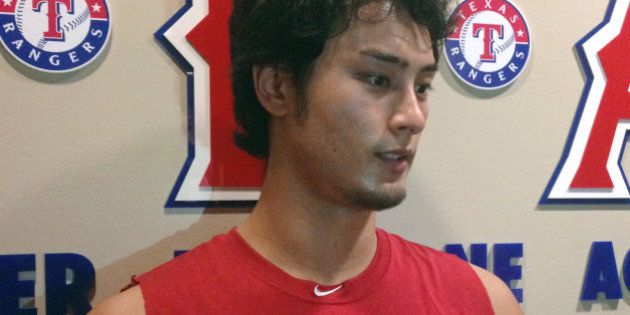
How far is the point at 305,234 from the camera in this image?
2.82 feet

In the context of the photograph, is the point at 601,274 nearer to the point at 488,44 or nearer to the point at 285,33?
the point at 488,44

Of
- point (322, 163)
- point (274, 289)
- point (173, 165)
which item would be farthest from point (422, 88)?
point (173, 165)

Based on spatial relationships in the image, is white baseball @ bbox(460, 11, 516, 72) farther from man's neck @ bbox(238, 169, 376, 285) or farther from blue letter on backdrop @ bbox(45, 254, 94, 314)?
blue letter on backdrop @ bbox(45, 254, 94, 314)

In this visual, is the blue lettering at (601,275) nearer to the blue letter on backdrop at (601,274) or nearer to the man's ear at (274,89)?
the blue letter on backdrop at (601,274)

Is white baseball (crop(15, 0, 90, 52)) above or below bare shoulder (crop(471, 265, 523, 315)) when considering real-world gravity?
above

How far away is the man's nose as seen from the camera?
786 millimetres

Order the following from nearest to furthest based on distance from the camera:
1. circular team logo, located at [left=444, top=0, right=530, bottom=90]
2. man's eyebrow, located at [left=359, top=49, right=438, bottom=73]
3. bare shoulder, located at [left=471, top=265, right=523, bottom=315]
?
man's eyebrow, located at [left=359, top=49, right=438, bottom=73] < bare shoulder, located at [left=471, top=265, right=523, bottom=315] < circular team logo, located at [left=444, top=0, right=530, bottom=90]

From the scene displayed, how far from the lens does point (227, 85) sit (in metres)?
1.10

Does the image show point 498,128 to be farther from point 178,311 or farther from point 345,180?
point 178,311

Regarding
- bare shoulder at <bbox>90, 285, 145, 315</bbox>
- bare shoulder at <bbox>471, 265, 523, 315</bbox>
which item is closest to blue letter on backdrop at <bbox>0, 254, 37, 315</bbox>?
bare shoulder at <bbox>90, 285, 145, 315</bbox>

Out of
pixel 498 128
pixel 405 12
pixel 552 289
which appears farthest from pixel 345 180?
pixel 552 289

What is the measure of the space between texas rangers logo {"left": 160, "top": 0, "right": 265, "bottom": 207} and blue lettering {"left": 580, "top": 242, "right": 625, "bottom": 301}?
0.77m

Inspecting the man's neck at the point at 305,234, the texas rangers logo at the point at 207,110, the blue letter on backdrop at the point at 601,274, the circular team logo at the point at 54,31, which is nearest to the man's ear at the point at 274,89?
the man's neck at the point at 305,234

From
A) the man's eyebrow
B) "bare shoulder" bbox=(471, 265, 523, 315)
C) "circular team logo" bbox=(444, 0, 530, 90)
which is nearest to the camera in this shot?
the man's eyebrow
